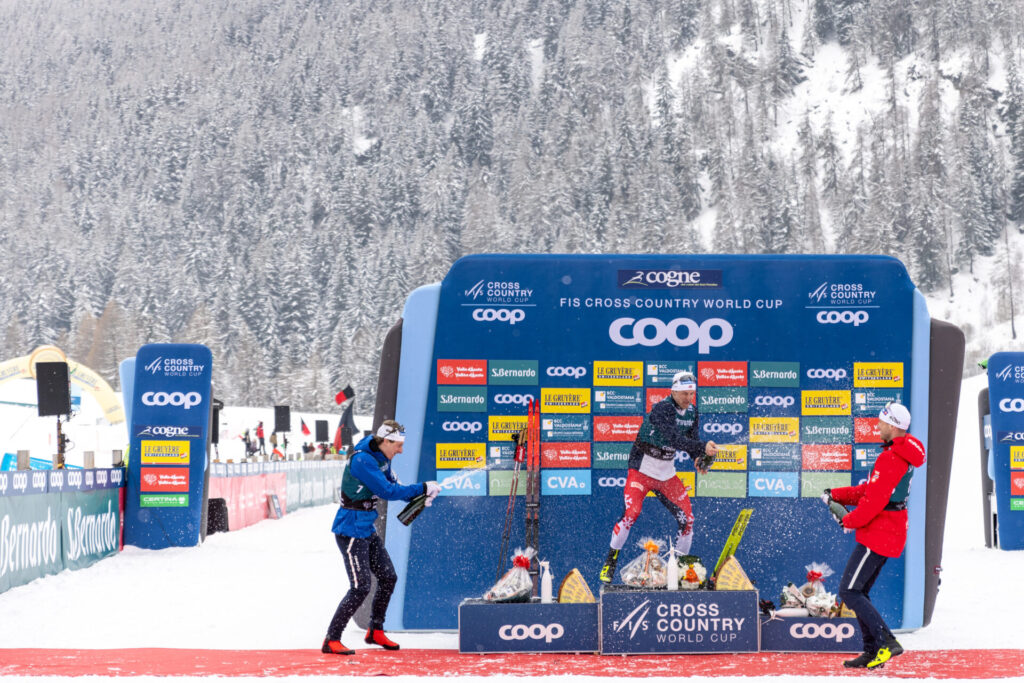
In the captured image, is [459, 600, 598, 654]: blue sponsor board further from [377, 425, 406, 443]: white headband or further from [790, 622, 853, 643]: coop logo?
[790, 622, 853, 643]: coop logo

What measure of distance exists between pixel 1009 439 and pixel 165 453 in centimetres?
1125

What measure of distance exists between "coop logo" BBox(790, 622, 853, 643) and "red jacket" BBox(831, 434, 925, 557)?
94cm

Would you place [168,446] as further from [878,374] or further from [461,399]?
[878,374]

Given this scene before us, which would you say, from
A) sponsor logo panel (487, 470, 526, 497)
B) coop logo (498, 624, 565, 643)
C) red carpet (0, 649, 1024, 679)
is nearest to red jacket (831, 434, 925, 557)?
red carpet (0, 649, 1024, 679)

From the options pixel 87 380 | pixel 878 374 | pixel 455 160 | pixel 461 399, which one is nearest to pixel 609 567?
pixel 461 399

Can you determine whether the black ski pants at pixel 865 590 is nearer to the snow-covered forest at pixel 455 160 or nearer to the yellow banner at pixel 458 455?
the yellow banner at pixel 458 455

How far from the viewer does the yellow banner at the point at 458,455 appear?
8750mm

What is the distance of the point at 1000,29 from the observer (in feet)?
442

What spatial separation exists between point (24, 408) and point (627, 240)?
91.8 meters

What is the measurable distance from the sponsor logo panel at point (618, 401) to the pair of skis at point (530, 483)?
49 centimetres

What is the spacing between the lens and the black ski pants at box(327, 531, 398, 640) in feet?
25.0

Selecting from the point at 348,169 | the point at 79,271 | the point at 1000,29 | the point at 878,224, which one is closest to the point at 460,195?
the point at 348,169

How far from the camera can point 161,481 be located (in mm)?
14570

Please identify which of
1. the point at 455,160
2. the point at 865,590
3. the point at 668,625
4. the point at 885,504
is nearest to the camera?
the point at 885,504
